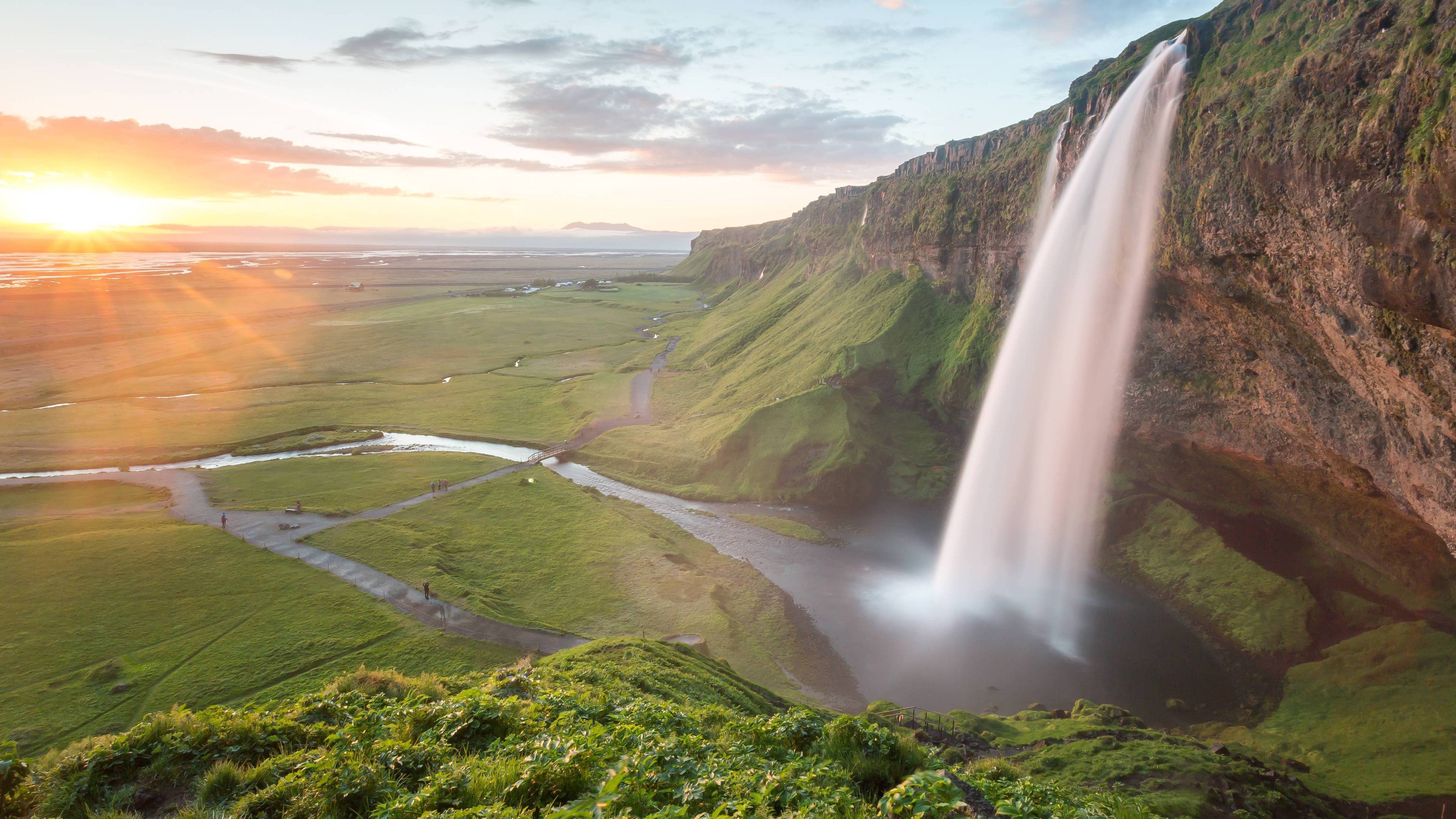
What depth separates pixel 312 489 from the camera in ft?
180

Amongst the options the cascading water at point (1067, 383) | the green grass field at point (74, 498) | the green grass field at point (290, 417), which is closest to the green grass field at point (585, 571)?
the cascading water at point (1067, 383)

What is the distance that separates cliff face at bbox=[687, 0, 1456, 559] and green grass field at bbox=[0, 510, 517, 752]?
39.3 meters

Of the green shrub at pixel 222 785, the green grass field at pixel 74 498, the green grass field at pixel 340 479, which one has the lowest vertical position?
the green grass field at pixel 74 498

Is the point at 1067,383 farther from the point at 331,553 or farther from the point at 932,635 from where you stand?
the point at 331,553

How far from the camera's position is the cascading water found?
40.6 metres

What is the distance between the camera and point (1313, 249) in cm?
2825

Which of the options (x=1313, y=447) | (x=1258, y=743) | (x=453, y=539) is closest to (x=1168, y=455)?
(x=1313, y=447)

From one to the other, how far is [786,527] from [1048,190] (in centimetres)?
3544

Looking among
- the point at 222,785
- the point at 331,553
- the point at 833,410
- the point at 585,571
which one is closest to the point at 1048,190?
the point at 833,410

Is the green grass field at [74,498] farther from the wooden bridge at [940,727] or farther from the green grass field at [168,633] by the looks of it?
the wooden bridge at [940,727]

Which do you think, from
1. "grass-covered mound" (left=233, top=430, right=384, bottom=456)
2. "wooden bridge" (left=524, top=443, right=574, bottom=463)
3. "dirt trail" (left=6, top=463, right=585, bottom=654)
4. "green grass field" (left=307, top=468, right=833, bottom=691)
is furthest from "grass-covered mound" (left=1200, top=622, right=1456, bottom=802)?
"grass-covered mound" (left=233, top=430, right=384, bottom=456)

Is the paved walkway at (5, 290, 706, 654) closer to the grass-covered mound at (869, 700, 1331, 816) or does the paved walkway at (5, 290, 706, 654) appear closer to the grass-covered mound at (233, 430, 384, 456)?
the grass-covered mound at (233, 430, 384, 456)

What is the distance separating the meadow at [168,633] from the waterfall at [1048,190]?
5084 cm

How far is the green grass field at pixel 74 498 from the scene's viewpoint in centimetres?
4988
